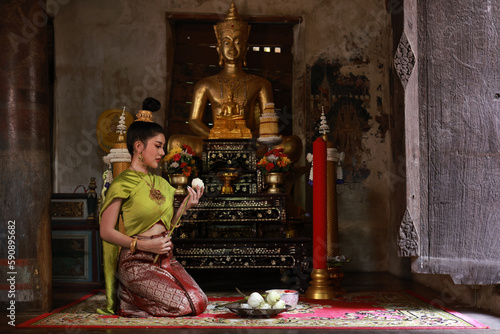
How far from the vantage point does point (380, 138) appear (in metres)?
6.43

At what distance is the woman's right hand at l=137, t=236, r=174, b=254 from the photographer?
3.42 meters

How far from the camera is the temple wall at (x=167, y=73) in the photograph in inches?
250

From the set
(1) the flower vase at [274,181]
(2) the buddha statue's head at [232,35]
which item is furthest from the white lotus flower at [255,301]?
(2) the buddha statue's head at [232,35]

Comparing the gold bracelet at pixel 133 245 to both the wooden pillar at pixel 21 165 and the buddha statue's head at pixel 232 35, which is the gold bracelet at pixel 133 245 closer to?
the wooden pillar at pixel 21 165

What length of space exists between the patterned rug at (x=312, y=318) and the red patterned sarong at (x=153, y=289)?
0.07 m

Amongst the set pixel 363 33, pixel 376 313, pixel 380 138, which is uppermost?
pixel 363 33

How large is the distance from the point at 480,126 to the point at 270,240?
2.07 meters

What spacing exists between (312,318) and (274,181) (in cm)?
169

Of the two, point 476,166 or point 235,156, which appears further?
point 235,156

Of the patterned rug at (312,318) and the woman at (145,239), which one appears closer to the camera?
the patterned rug at (312,318)

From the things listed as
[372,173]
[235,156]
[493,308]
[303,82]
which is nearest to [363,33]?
[303,82]

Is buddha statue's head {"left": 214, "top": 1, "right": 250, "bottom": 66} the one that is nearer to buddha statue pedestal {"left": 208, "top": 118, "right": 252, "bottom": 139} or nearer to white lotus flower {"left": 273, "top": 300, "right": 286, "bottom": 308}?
buddha statue pedestal {"left": 208, "top": 118, "right": 252, "bottom": 139}

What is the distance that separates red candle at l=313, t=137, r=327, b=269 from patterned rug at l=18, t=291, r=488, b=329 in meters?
0.32

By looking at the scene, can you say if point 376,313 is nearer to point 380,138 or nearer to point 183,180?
point 183,180
